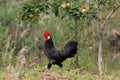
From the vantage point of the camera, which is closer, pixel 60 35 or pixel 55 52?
pixel 55 52

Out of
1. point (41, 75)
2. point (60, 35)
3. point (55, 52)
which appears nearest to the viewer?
point (41, 75)

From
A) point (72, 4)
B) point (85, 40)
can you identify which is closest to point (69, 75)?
point (72, 4)

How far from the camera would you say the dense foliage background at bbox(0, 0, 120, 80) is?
285 inches

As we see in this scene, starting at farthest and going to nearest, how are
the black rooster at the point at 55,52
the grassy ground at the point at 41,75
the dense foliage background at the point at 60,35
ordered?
the black rooster at the point at 55,52 < the dense foliage background at the point at 60,35 < the grassy ground at the point at 41,75

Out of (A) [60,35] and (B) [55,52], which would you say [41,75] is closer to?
(B) [55,52]

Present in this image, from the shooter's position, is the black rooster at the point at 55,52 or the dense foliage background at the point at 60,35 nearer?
the dense foliage background at the point at 60,35

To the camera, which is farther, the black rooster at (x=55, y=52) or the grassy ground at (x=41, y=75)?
the black rooster at (x=55, y=52)

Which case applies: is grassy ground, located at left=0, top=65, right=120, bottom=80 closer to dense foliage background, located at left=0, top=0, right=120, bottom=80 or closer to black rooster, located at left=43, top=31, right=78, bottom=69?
dense foliage background, located at left=0, top=0, right=120, bottom=80

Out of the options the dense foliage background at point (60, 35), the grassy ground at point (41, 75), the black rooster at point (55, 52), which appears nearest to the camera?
the grassy ground at point (41, 75)

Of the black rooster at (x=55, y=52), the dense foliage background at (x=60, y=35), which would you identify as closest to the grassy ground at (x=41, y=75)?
the dense foliage background at (x=60, y=35)

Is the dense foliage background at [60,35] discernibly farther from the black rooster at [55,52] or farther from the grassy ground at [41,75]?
the black rooster at [55,52]

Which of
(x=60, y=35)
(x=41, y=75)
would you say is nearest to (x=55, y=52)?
(x=41, y=75)

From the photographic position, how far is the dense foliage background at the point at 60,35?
725 centimetres

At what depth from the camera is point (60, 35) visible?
9.64 meters
